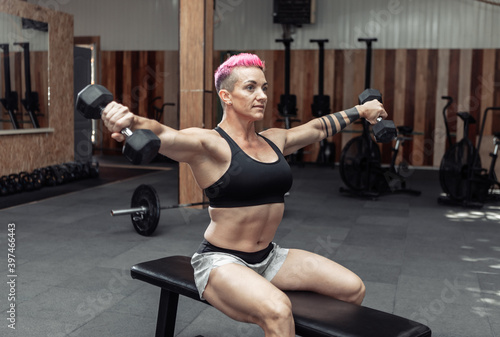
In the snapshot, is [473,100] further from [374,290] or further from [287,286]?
[287,286]

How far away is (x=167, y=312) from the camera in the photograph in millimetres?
2258

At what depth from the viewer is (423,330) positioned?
5.42ft

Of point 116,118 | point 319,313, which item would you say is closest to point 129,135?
point 116,118

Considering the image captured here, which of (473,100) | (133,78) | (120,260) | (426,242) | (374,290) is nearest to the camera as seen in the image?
(374,290)

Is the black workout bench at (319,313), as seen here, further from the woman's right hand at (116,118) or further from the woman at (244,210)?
the woman's right hand at (116,118)

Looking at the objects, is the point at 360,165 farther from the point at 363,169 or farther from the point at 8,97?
the point at 8,97

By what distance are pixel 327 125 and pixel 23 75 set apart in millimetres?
5705

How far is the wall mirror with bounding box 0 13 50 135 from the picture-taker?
657 cm

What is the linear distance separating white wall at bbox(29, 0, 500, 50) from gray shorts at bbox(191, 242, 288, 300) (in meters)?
7.67

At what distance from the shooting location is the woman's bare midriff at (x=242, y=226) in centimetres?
186

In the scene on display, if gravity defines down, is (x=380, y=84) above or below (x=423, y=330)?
above

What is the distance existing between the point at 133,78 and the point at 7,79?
4026 millimetres

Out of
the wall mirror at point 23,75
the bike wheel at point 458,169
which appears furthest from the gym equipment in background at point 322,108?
the wall mirror at point 23,75

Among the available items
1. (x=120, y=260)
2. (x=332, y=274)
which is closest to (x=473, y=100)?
(x=120, y=260)
